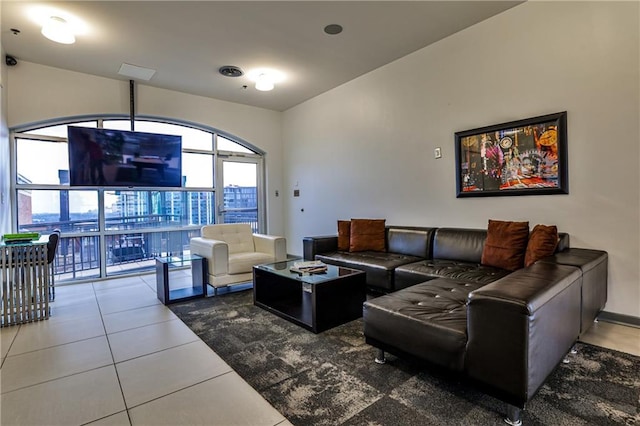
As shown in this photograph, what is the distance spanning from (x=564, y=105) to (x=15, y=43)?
5706mm

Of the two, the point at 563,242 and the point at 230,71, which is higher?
the point at 230,71

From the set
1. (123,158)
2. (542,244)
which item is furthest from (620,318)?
(123,158)

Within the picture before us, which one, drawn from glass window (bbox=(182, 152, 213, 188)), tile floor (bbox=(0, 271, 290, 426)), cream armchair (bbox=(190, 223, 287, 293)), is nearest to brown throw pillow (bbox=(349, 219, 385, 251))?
cream armchair (bbox=(190, 223, 287, 293))

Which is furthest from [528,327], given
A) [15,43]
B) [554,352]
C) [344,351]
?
[15,43]

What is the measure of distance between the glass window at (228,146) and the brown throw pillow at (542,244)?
4.96 meters

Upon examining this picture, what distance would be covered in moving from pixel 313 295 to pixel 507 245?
182 centimetres

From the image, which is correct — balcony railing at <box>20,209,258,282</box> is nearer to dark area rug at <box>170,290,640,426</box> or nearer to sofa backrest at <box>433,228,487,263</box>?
dark area rug at <box>170,290,640,426</box>

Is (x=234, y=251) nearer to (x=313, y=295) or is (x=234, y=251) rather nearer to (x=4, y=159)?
(x=313, y=295)

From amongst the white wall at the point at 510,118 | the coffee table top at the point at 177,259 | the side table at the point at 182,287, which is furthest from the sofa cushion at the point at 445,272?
the coffee table top at the point at 177,259

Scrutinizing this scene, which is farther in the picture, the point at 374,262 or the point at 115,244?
the point at 115,244

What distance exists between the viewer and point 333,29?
3.39 meters

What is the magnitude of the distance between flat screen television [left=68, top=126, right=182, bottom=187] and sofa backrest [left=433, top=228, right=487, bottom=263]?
4006mm

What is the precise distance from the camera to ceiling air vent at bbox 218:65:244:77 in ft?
14.1

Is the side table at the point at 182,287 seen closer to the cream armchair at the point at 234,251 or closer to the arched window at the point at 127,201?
the cream armchair at the point at 234,251
